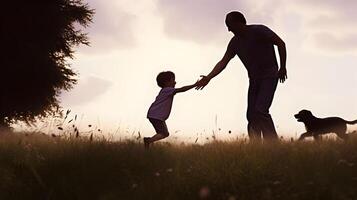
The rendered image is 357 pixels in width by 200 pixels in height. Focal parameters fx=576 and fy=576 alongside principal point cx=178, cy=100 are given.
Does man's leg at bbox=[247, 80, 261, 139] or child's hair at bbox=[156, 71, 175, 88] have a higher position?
child's hair at bbox=[156, 71, 175, 88]

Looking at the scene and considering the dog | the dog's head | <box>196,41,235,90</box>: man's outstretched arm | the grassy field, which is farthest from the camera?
the dog's head

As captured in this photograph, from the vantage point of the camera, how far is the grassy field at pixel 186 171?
275 inches

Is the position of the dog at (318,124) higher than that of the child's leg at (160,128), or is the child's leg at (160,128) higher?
the dog at (318,124)

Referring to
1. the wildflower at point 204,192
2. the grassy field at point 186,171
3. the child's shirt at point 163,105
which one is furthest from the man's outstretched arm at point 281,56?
the wildflower at point 204,192

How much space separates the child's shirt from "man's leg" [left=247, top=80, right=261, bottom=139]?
147 centimetres

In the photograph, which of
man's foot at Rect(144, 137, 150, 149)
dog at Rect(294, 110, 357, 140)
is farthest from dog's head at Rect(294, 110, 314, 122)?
man's foot at Rect(144, 137, 150, 149)

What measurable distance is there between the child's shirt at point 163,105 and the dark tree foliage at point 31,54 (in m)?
9.99

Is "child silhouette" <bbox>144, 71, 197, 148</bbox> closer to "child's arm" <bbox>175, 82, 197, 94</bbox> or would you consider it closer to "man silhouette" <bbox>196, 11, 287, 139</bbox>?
"child's arm" <bbox>175, 82, 197, 94</bbox>

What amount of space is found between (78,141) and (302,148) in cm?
398

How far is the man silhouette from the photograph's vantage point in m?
9.92

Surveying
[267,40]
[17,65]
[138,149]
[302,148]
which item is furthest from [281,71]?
[17,65]

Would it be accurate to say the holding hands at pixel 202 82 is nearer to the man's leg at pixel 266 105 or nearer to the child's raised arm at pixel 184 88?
the child's raised arm at pixel 184 88

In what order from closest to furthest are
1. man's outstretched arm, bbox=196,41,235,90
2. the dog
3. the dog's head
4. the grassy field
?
the grassy field < man's outstretched arm, bbox=196,41,235,90 < the dog < the dog's head

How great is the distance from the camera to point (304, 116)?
1276cm
